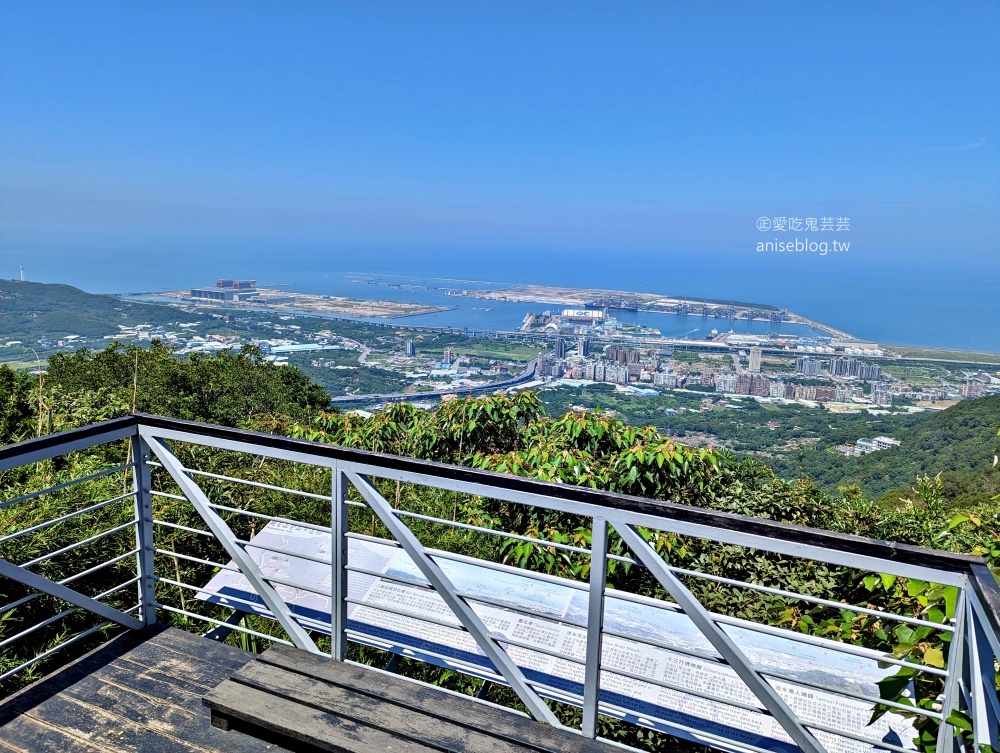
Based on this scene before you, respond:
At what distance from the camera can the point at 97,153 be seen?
46.1 m

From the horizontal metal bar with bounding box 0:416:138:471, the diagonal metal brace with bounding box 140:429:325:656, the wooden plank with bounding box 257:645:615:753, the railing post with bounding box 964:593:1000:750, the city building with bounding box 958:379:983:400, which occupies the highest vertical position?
the horizontal metal bar with bounding box 0:416:138:471

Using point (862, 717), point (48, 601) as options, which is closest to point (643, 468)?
point (862, 717)

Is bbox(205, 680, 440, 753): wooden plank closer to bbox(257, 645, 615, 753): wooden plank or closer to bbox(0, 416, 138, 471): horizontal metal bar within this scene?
bbox(257, 645, 615, 753): wooden plank

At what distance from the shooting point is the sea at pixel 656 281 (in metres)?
29.8

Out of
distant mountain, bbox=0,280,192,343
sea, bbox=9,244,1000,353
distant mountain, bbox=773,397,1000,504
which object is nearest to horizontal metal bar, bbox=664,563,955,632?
distant mountain, bbox=773,397,1000,504

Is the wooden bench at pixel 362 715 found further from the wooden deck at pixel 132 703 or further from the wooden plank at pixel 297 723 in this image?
the wooden deck at pixel 132 703

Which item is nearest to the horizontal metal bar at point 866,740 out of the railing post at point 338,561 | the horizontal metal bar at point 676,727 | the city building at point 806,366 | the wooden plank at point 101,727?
the horizontal metal bar at point 676,727

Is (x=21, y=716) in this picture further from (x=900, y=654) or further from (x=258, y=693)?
(x=900, y=654)

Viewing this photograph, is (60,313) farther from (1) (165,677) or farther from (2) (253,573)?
(2) (253,573)

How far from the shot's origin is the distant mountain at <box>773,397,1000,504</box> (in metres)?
8.78

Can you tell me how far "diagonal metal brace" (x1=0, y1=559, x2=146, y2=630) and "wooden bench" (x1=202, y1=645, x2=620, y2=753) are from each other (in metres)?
0.68

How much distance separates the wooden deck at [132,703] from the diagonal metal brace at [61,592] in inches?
3.0

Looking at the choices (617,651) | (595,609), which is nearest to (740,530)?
(595,609)

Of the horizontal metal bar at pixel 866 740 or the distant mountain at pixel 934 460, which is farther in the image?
the distant mountain at pixel 934 460
